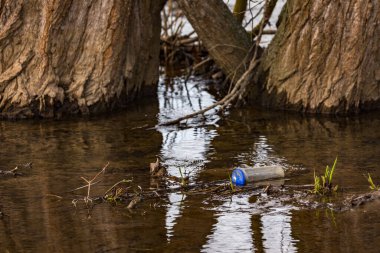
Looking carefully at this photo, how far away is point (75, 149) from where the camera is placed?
26.5 feet

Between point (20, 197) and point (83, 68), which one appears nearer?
point (20, 197)

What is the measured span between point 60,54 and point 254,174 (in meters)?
3.13

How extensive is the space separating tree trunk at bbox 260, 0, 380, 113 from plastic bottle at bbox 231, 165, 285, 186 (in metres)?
2.22

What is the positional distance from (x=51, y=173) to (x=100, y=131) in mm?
1606

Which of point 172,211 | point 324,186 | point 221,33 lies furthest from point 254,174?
point 221,33

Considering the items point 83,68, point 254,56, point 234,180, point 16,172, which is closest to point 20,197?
point 16,172

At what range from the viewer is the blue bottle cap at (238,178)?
662cm

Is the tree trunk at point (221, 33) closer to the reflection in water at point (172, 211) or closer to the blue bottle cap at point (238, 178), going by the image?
the blue bottle cap at point (238, 178)

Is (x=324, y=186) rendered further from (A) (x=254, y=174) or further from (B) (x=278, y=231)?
(B) (x=278, y=231)

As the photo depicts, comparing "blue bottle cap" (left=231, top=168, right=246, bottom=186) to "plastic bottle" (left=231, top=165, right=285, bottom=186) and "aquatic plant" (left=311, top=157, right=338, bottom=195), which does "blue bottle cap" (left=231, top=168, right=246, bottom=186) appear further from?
"aquatic plant" (left=311, top=157, right=338, bottom=195)

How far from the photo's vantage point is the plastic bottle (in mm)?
6637

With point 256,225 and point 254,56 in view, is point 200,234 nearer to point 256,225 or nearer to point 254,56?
point 256,225

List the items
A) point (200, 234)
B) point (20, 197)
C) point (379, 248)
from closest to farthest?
1. point (379, 248)
2. point (200, 234)
3. point (20, 197)

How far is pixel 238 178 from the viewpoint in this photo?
6.64 metres
